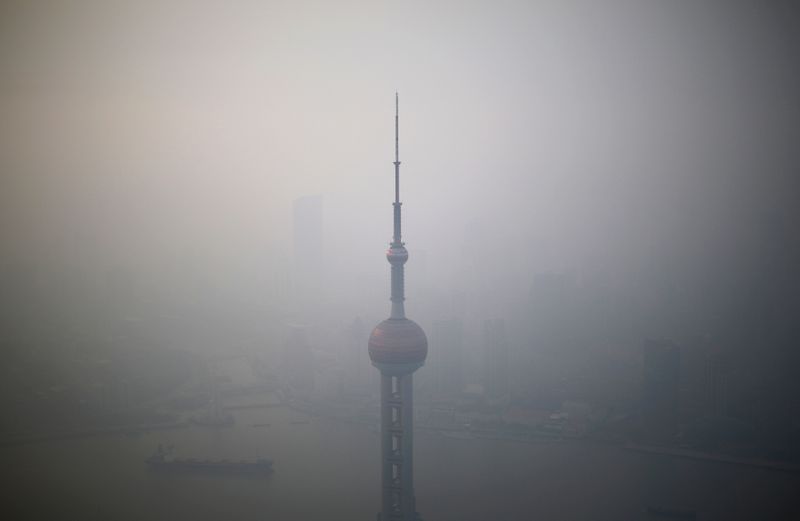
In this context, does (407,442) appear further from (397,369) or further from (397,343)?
(397,343)

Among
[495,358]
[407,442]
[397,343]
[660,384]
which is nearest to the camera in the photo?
[397,343]

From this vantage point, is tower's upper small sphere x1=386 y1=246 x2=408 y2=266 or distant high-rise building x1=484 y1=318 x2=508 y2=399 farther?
distant high-rise building x1=484 y1=318 x2=508 y2=399

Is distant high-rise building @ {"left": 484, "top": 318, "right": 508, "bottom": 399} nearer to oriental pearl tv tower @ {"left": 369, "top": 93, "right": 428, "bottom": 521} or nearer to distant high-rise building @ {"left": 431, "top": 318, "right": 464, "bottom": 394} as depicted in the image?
distant high-rise building @ {"left": 431, "top": 318, "right": 464, "bottom": 394}

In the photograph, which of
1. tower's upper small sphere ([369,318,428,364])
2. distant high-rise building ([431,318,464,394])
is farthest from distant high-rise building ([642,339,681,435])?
tower's upper small sphere ([369,318,428,364])

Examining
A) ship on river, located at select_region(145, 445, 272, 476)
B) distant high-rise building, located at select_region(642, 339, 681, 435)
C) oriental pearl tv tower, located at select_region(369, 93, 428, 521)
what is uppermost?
oriental pearl tv tower, located at select_region(369, 93, 428, 521)

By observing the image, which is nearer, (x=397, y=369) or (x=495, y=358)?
(x=397, y=369)

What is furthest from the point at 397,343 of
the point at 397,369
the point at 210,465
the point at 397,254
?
the point at 210,465

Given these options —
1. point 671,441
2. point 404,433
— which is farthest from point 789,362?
point 404,433
